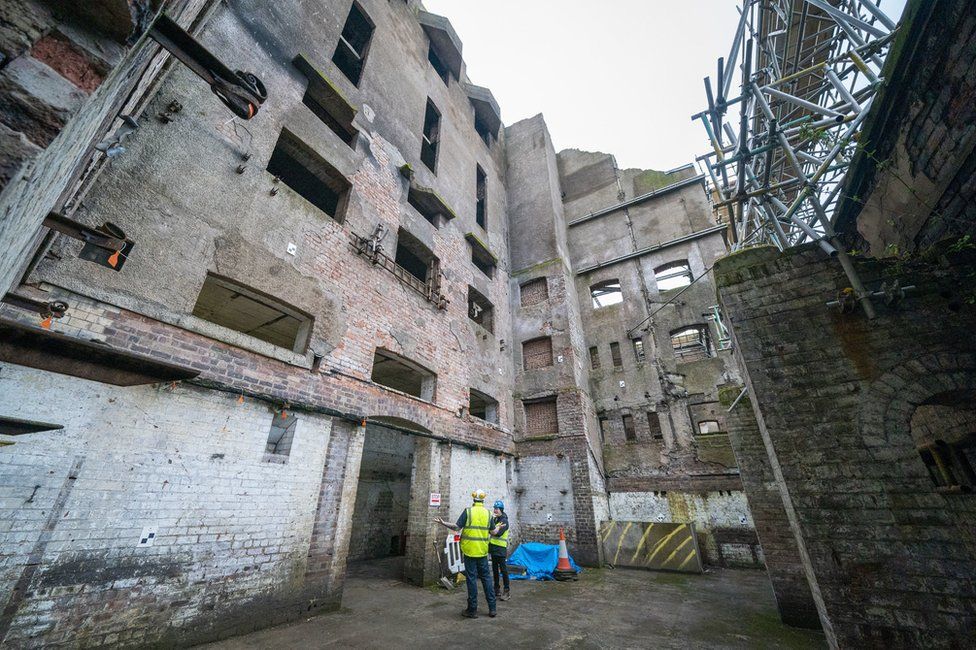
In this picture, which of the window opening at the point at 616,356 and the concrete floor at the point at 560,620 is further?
the window opening at the point at 616,356

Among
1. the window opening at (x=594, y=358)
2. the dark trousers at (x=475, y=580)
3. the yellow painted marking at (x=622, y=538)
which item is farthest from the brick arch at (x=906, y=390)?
the window opening at (x=594, y=358)

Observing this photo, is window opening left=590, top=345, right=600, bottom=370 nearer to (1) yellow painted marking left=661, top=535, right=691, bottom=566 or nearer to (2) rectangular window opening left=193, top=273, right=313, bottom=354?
(1) yellow painted marking left=661, top=535, right=691, bottom=566

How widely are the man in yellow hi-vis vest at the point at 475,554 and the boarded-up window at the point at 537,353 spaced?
24.4ft

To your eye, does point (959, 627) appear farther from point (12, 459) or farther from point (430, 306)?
point (430, 306)

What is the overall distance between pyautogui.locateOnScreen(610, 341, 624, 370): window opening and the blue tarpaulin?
21.3ft

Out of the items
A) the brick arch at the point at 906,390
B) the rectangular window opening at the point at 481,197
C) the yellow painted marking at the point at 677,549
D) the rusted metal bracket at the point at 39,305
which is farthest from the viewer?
the rectangular window opening at the point at 481,197

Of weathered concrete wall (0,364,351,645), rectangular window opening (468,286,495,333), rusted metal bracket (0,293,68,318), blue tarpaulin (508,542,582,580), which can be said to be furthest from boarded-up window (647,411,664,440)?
rusted metal bracket (0,293,68,318)

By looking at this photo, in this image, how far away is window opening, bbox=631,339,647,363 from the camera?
502 inches

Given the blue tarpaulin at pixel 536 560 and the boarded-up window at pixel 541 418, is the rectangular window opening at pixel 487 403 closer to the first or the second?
the boarded-up window at pixel 541 418

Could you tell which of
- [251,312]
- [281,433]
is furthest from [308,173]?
[281,433]

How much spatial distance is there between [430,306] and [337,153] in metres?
3.93

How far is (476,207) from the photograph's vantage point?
1390 cm

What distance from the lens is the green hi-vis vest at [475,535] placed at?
527cm

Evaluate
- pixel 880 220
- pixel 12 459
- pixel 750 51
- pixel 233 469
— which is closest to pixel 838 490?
pixel 880 220
